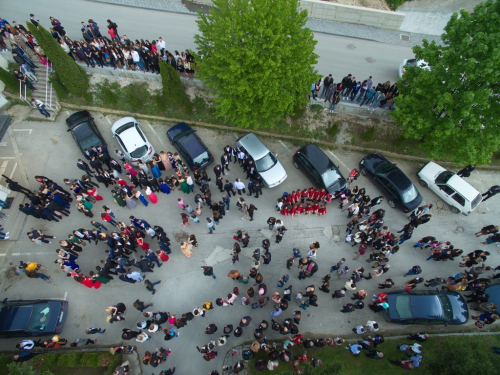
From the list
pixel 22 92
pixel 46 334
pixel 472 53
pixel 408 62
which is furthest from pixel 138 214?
pixel 408 62

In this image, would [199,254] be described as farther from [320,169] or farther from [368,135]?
[368,135]

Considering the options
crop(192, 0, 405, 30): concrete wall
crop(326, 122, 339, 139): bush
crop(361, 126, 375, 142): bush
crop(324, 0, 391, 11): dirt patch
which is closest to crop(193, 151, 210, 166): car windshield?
crop(326, 122, 339, 139): bush

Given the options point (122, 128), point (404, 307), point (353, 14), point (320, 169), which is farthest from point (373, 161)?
point (122, 128)

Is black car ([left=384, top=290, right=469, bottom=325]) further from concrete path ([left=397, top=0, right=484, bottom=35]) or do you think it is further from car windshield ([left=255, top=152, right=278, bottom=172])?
concrete path ([left=397, top=0, right=484, bottom=35])

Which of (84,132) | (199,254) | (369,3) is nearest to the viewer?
(199,254)

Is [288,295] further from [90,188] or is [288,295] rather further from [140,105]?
[140,105]
